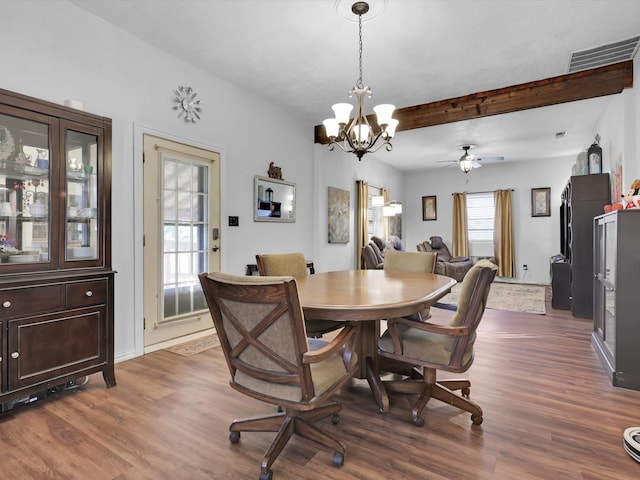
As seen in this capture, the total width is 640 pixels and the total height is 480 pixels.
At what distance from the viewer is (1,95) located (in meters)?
1.97

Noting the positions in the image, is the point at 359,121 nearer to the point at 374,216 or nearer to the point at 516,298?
the point at 516,298

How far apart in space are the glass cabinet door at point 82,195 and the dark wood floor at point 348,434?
962 mm

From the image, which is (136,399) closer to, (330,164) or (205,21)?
(205,21)

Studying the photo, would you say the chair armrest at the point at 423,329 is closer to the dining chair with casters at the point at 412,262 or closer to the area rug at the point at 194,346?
the dining chair with casters at the point at 412,262

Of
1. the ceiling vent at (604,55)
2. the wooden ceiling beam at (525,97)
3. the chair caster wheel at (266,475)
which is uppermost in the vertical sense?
the ceiling vent at (604,55)

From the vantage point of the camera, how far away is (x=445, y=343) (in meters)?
1.84

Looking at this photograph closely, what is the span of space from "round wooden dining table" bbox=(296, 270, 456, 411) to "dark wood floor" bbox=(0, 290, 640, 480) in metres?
0.25

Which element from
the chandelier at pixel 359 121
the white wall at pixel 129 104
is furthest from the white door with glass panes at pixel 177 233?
the chandelier at pixel 359 121

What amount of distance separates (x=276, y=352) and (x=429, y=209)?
8.12 metres

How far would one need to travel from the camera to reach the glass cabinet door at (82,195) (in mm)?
2328

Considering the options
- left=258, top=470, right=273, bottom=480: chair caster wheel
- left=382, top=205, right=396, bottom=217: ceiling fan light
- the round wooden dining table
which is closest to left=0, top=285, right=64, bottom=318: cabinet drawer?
the round wooden dining table

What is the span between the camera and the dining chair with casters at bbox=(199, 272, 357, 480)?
1338mm

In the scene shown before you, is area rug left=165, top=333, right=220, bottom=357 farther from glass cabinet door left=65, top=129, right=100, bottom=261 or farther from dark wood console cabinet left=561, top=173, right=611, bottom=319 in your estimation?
dark wood console cabinet left=561, top=173, right=611, bottom=319

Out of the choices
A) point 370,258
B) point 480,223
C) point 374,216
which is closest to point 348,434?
point 370,258
